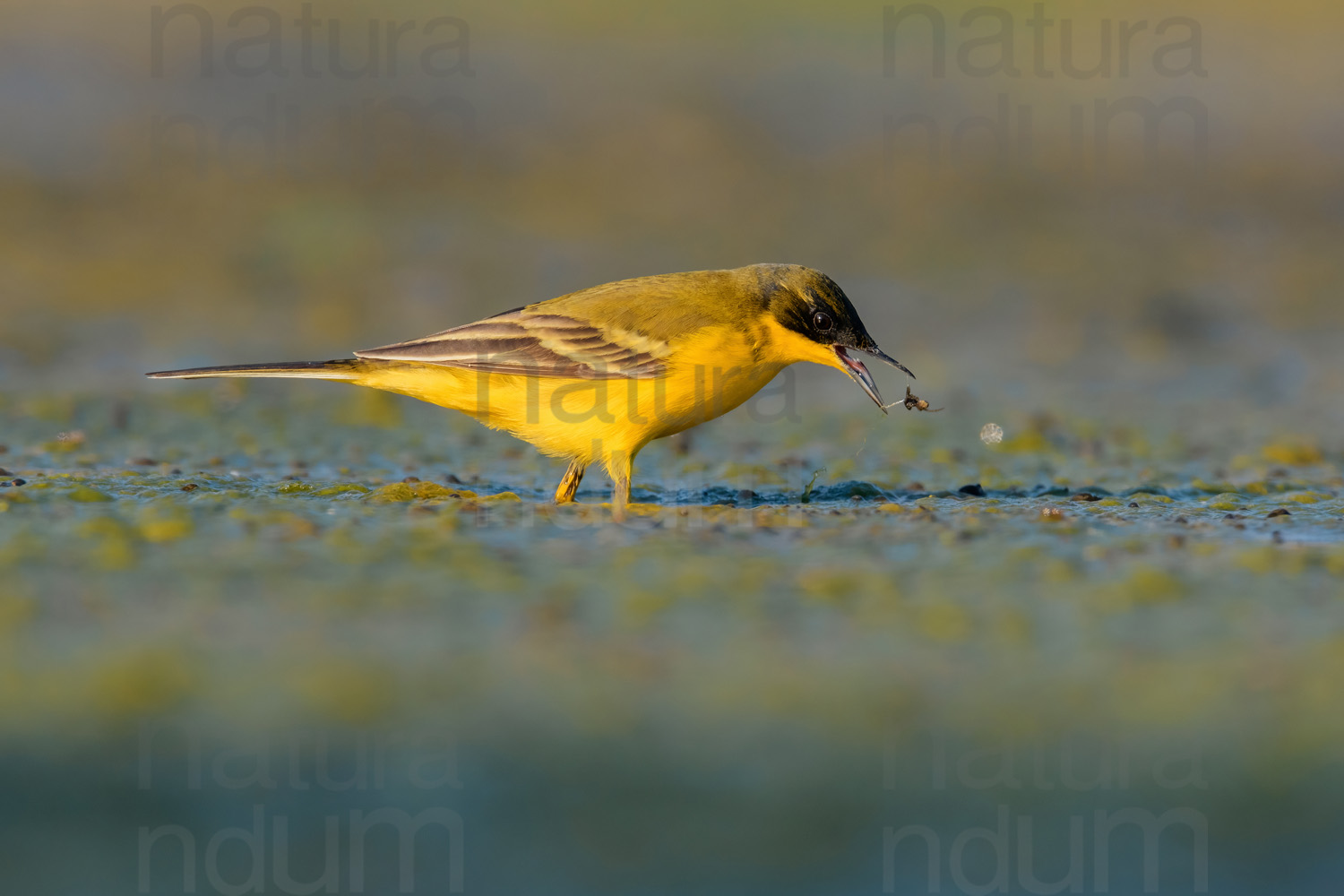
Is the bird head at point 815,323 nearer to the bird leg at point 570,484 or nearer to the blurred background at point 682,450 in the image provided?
the blurred background at point 682,450

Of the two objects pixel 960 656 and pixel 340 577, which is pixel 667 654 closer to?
pixel 960 656

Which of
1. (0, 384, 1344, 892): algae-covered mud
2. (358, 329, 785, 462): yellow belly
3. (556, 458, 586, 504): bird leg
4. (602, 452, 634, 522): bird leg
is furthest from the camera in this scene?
(556, 458, 586, 504): bird leg

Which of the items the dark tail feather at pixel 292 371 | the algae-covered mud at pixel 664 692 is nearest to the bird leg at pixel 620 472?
the algae-covered mud at pixel 664 692

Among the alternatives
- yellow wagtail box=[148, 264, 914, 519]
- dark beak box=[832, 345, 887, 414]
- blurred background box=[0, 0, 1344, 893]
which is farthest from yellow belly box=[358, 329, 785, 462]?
blurred background box=[0, 0, 1344, 893]

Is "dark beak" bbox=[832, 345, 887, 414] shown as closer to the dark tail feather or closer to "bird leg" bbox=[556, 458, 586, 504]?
"bird leg" bbox=[556, 458, 586, 504]

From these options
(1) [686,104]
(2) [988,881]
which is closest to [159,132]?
(1) [686,104]

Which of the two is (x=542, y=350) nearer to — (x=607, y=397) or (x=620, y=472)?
(x=607, y=397)

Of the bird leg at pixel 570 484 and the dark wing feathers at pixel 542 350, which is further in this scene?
the bird leg at pixel 570 484
